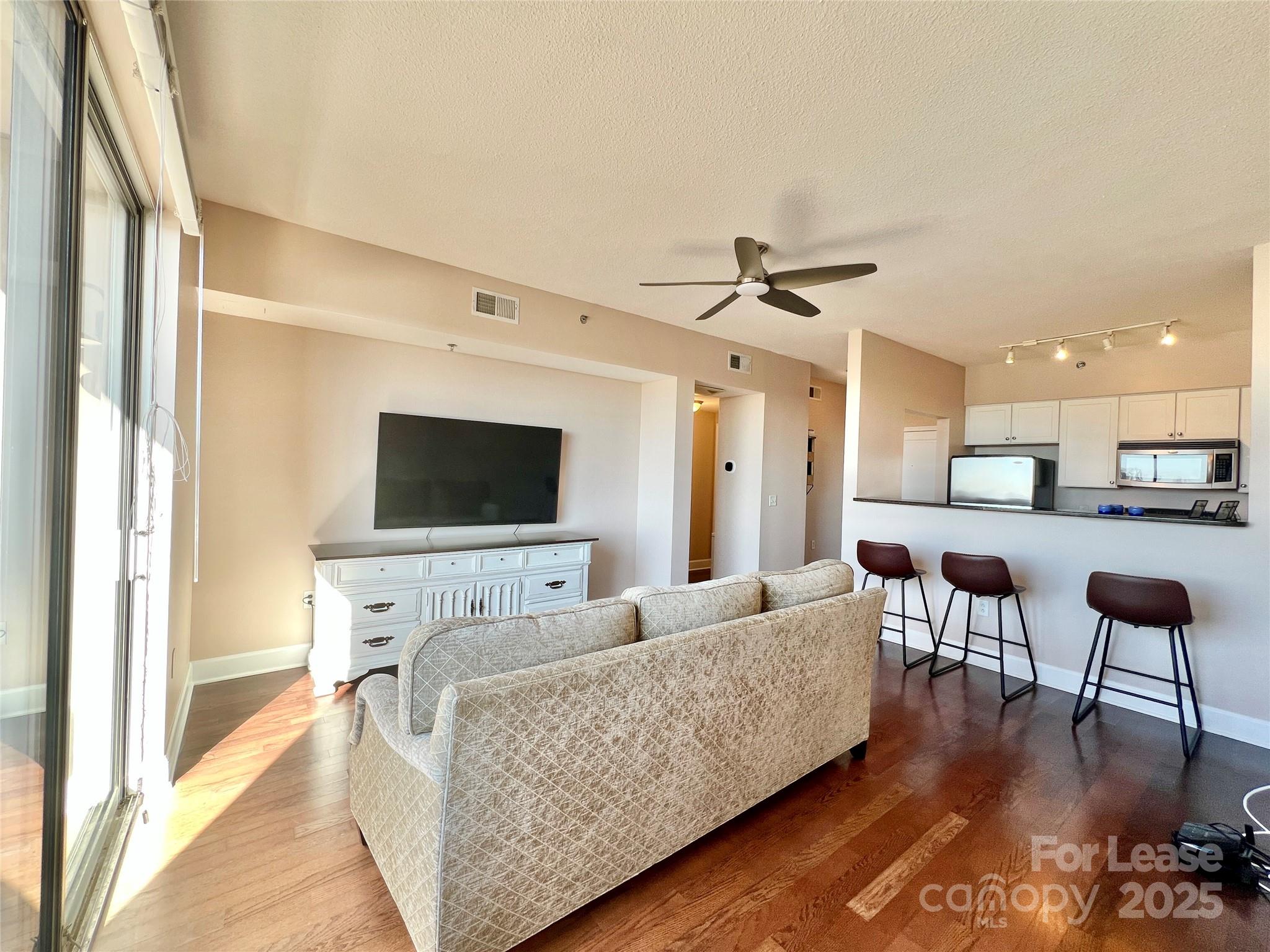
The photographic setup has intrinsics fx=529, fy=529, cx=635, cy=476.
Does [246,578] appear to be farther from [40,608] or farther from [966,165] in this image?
[966,165]

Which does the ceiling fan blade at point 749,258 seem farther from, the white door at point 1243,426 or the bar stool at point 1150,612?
the white door at point 1243,426

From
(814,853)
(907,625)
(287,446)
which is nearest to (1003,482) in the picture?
(907,625)

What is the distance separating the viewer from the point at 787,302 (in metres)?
2.91

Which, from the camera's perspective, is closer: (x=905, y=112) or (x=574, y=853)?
(x=574, y=853)

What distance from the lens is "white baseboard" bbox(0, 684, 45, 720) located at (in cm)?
106

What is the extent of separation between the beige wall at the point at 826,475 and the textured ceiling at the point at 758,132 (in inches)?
139

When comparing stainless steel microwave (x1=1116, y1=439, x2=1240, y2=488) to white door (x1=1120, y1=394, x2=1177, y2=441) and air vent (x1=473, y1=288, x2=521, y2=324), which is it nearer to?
white door (x1=1120, y1=394, x2=1177, y2=441)

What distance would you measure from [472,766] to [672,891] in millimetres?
915

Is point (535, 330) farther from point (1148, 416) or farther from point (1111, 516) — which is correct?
point (1148, 416)

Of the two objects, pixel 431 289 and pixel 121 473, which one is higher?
pixel 431 289

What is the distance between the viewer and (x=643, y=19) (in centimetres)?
151

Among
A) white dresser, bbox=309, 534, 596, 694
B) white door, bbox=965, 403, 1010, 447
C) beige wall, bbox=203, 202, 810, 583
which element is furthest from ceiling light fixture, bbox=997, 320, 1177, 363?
white dresser, bbox=309, 534, 596, 694

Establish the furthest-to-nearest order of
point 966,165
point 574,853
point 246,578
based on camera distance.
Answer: point 246,578
point 966,165
point 574,853

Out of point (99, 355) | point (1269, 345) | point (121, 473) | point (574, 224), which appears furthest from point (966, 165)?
point (121, 473)
